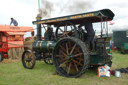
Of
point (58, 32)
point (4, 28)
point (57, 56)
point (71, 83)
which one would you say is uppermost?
point (4, 28)

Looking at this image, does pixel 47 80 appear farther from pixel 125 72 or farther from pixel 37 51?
pixel 125 72

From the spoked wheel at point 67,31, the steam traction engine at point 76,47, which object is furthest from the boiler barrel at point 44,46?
the spoked wheel at point 67,31

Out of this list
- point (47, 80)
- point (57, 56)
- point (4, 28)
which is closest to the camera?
point (47, 80)

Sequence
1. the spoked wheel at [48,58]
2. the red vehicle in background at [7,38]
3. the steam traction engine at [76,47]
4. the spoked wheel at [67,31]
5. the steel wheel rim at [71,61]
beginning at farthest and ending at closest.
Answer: the red vehicle in background at [7,38]
the spoked wheel at [48,58]
the spoked wheel at [67,31]
the steel wheel rim at [71,61]
the steam traction engine at [76,47]

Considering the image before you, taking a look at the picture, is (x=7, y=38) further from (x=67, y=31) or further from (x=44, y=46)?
(x=67, y=31)

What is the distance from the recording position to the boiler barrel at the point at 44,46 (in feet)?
18.3

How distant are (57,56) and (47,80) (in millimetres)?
1019

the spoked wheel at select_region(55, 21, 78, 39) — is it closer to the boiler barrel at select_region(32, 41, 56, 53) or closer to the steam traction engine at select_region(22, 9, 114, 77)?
the steam traction engine at select_region(22, 9, 114, 77)

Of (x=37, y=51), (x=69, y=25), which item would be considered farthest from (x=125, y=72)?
(x=37, y=51)

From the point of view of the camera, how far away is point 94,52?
483cm

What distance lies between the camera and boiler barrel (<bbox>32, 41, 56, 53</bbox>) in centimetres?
558

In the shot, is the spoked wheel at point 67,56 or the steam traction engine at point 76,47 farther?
the spoked wheel at point 67,56

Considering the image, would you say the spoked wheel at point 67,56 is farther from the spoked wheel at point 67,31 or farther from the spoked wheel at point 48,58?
the spoked wheel at point 48,58

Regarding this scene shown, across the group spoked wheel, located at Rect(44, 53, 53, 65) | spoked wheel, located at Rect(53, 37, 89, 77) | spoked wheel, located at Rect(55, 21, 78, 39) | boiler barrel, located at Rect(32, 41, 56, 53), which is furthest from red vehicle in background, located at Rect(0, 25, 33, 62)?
spoked wheel, located at Rect(53, 37, 89, 77)
